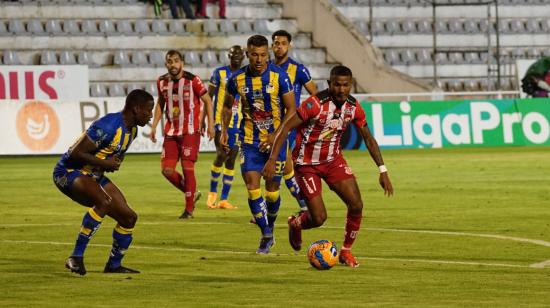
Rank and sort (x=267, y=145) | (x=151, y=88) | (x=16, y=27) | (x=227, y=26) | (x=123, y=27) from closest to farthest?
(x=267, y=145)
(x=151, y=88)
(x=16, y=27)
(x=123, y=27)
(x=227, y=26)

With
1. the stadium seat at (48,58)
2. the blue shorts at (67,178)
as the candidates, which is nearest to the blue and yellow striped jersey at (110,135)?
the blue shorts at (67,178)

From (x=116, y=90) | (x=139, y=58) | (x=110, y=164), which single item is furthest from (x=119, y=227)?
(x=139, y=58)

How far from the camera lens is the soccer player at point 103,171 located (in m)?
11.7

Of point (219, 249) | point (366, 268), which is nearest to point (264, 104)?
point (219, 249)

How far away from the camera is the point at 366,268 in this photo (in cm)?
1237

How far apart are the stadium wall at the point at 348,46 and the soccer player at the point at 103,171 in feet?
90.0

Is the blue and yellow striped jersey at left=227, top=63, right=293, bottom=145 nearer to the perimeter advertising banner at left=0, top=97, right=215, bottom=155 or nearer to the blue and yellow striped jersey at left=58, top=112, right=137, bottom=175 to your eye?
the blue and yellow striped jersey at left=58, top=112, right=137, bottom=175

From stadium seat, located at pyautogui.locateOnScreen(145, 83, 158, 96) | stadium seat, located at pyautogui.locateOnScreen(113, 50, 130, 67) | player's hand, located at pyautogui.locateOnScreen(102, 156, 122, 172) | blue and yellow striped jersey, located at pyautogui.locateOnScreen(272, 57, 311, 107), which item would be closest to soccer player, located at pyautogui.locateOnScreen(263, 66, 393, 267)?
player's hand, located at pyautogui.locateOnScreen(102, 156, 122, 172)

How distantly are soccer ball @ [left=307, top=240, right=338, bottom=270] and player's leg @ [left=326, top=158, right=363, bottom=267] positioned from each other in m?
0.35

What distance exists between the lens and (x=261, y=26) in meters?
41.2

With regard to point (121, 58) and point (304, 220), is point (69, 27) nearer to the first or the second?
point (121, 58)

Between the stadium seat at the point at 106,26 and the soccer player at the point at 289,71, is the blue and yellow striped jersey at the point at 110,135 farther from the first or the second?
the stadium seat at the point at 106,26

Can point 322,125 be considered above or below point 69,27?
below

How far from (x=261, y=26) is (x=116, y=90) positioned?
18.4 feet
